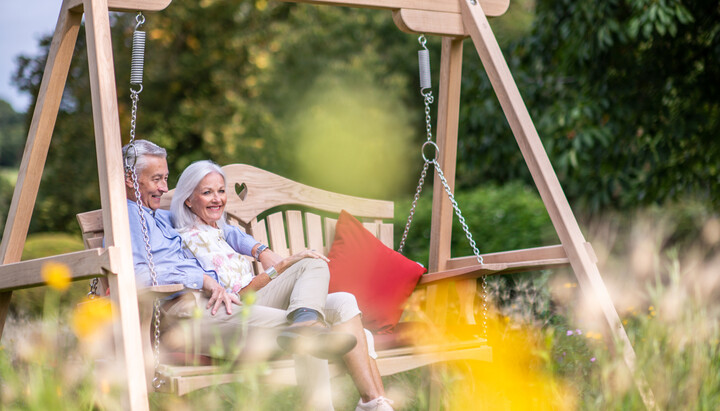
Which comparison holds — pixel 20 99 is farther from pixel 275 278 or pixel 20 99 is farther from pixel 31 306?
pixel 275 278

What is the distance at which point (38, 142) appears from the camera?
9.02 ft

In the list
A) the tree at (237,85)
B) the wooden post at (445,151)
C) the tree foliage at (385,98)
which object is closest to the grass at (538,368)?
the wooden post at (445,151)

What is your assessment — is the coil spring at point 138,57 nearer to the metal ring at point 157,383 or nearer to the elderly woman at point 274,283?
the elderly woman at point 274,283

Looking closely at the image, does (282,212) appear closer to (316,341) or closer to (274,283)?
(274,283)

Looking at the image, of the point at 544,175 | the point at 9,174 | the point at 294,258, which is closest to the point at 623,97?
the point at 544,175

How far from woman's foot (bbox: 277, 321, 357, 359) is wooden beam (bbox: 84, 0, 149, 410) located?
49 centimetres

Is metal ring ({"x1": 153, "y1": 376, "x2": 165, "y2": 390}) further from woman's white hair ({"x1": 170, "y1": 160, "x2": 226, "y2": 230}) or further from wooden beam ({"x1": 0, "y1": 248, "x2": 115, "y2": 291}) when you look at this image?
woman's white hair ({"x1": 170, "y1": 160, "x2": 226, "y2": 230})

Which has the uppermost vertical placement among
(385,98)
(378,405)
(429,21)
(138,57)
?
(385,98)

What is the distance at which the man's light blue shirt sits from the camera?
266 centimetres

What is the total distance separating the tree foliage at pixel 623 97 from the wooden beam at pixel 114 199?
3.25 meters

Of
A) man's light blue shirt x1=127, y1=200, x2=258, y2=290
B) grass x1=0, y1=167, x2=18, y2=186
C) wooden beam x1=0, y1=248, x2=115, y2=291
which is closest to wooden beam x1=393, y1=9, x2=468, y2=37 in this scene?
man's light blue shirt x1=127, y1=200, x2=258, y2=290

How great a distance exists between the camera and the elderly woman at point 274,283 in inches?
101

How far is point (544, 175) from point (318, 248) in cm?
118

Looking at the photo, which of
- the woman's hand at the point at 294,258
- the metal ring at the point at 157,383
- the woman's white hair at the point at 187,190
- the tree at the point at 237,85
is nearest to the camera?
the metal ring at the point at 157,383
